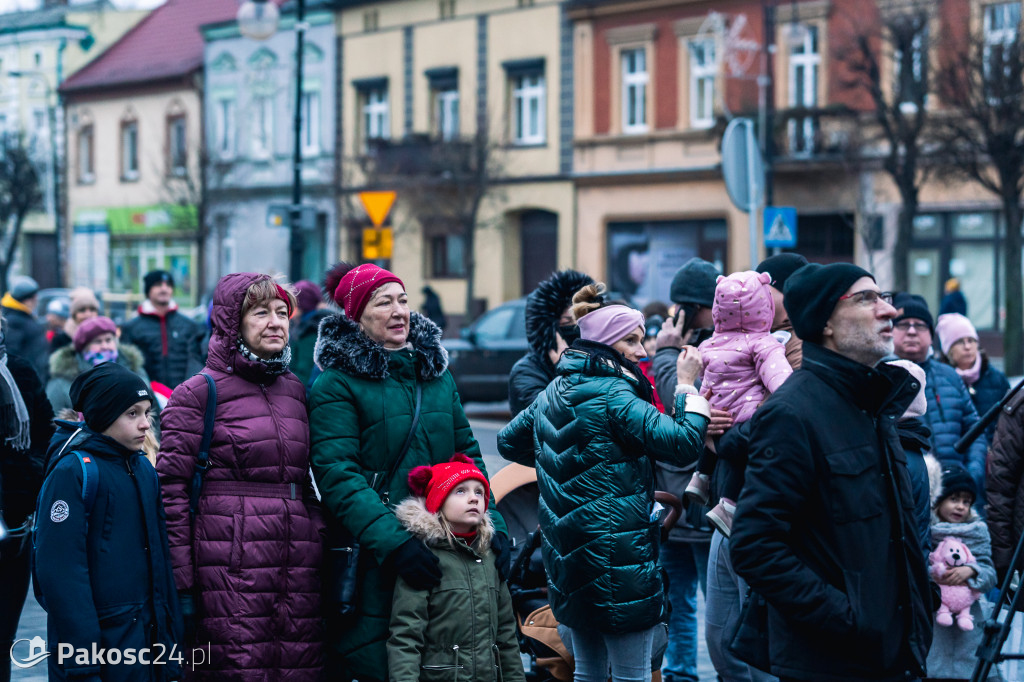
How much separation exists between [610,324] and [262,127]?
128ft

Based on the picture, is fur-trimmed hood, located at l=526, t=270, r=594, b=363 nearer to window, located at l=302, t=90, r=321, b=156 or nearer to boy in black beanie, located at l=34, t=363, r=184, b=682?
boy in black beanie, located at l=34, t=363, r=184, b=682

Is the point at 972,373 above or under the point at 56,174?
under

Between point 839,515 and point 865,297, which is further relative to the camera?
point 865,297

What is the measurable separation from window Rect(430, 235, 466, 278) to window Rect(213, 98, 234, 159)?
31.5ft

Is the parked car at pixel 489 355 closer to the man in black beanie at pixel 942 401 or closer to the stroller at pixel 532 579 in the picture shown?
the man in black beanie at pixel 942 401

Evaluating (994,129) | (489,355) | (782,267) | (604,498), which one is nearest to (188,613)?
(604,498)

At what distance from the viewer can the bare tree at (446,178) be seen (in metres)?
34.9

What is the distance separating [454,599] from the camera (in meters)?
4.73

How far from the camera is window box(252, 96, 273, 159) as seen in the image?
42.2 meters

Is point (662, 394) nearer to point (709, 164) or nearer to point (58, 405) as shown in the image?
point (58, 405)

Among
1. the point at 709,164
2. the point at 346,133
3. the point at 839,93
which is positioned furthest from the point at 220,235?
the point at 839,93

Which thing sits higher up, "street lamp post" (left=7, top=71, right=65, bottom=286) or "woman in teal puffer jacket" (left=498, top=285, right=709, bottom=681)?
"street lamp post" (left=7, top=71, right=65, bottom=286)

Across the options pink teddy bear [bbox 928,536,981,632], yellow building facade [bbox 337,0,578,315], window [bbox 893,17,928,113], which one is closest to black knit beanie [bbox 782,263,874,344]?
pink teddy bear [bbox 928,536,981,632]

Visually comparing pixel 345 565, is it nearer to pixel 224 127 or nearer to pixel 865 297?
pixel 865 297
